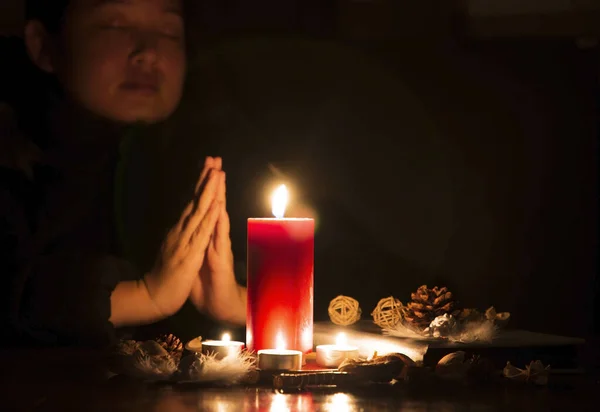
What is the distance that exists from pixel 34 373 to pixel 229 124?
652mm

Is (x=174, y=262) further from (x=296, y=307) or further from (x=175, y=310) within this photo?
(x=296, y=307)

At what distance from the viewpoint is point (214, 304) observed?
5.17ft

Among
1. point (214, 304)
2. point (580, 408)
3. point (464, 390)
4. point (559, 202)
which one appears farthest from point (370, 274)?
point (580, 408)

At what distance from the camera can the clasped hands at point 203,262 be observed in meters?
1.50

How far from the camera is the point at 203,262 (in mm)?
1558

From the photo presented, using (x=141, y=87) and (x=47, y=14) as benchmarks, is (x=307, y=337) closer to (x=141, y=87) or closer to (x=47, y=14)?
(x=141, y=87)

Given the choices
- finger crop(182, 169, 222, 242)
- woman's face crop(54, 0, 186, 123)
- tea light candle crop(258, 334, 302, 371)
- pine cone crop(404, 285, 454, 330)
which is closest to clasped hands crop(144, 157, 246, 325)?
finger crop(182, 169, 222, 242)

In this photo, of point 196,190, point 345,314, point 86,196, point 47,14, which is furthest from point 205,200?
point 47,14

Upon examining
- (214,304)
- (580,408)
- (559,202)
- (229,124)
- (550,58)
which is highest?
(550,58)

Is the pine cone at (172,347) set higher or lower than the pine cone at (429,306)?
lower

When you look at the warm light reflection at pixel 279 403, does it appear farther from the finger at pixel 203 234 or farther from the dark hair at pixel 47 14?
the dark hair at pixel 47 14

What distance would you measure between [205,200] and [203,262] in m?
0.13

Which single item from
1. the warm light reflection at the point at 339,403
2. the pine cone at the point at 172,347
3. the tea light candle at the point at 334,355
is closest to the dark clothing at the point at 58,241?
the pine cone at the point at 172,347

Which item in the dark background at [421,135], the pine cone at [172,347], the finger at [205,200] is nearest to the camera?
the pine cone at [172,347]
